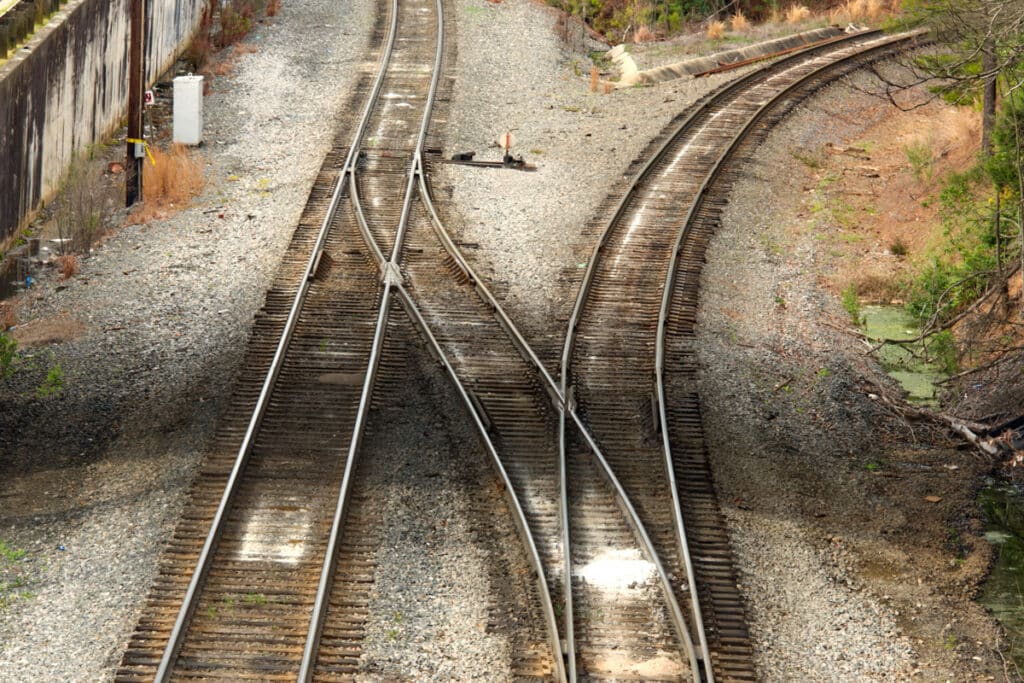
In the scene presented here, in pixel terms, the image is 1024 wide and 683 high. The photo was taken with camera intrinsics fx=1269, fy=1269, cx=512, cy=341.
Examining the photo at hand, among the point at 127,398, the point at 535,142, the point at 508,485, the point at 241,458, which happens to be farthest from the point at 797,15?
the point at 241,458

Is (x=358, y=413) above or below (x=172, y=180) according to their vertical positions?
below

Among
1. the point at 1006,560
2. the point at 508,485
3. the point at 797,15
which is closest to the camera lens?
the point at 508,485

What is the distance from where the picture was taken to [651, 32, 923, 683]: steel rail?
11106 mm

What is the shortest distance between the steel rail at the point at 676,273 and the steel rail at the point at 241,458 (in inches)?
155

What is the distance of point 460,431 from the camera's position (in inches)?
516

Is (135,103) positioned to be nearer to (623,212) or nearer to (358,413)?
(623,212)

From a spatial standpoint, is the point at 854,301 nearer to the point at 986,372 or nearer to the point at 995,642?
the point at 986,372

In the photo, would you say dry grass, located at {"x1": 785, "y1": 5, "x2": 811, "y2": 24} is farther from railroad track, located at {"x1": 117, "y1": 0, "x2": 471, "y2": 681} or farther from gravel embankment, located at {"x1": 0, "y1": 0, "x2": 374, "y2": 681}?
railroad track, located at {"x1": 117, "y1": 0, "x2": 471, "y2": 681}

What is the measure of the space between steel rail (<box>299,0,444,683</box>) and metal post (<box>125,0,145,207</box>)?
3.44 meters

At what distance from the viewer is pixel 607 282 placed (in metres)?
17.2

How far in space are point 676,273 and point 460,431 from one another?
5.51 m

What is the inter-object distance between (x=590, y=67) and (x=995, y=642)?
899 inches

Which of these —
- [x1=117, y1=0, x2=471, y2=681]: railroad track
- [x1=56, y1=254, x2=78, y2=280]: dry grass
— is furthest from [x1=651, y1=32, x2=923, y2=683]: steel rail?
[x1=56, y1=254, x2=78, y2=280]: dry grass

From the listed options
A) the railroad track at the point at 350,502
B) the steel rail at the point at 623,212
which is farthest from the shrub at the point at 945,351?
the steel rail at the point at 623,212
